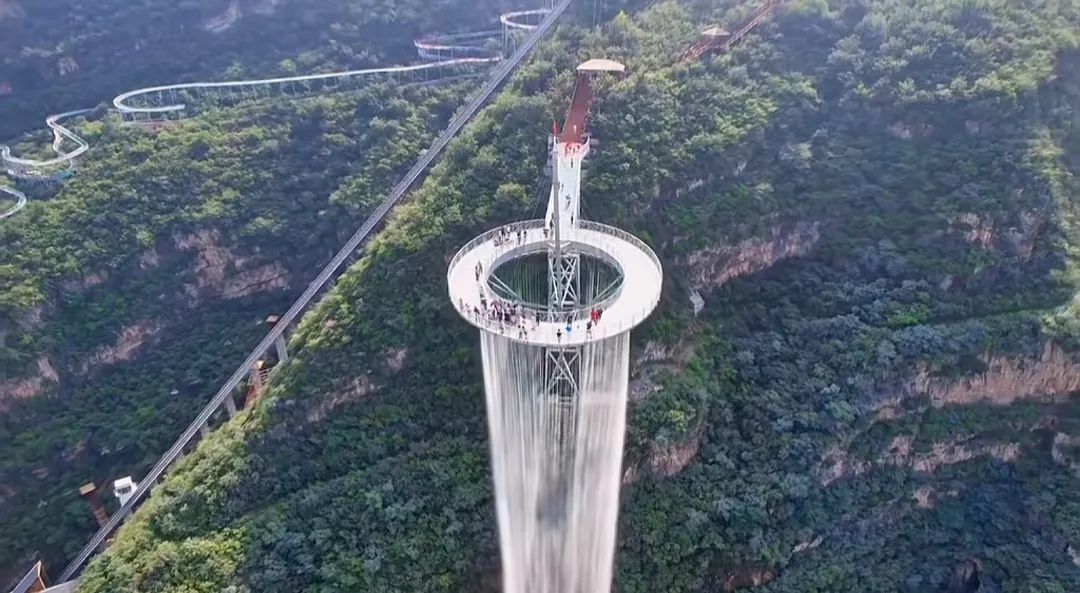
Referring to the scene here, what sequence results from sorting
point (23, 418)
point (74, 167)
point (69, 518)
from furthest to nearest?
point (74, 167), point (23, 418), point (69, 518)

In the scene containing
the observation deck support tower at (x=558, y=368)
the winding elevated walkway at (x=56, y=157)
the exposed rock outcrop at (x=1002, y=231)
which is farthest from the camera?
the winding elevated walkway at (x=56, y=157)

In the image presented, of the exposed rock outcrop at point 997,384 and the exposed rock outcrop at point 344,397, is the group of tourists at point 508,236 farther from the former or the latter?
the exposed rock outcrop at point 997,384

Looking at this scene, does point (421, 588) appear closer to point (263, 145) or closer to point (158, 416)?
point (158, 416)

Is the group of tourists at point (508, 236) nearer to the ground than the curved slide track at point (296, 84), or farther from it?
nearer to the ground

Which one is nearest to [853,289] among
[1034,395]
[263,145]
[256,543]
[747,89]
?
[1034,395]

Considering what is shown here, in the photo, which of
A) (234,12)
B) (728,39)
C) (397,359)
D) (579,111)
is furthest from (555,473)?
(234,12)

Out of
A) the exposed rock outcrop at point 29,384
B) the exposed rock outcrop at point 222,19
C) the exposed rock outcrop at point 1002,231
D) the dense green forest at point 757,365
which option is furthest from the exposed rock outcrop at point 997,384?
the exposed rock outcrop at point 222,19

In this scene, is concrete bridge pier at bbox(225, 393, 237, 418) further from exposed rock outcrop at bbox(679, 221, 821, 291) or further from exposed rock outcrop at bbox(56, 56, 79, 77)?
exposed rock outcrop at bbox(56, 56, 79, 77)

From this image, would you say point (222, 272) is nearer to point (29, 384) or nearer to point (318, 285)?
point (318, 285)
